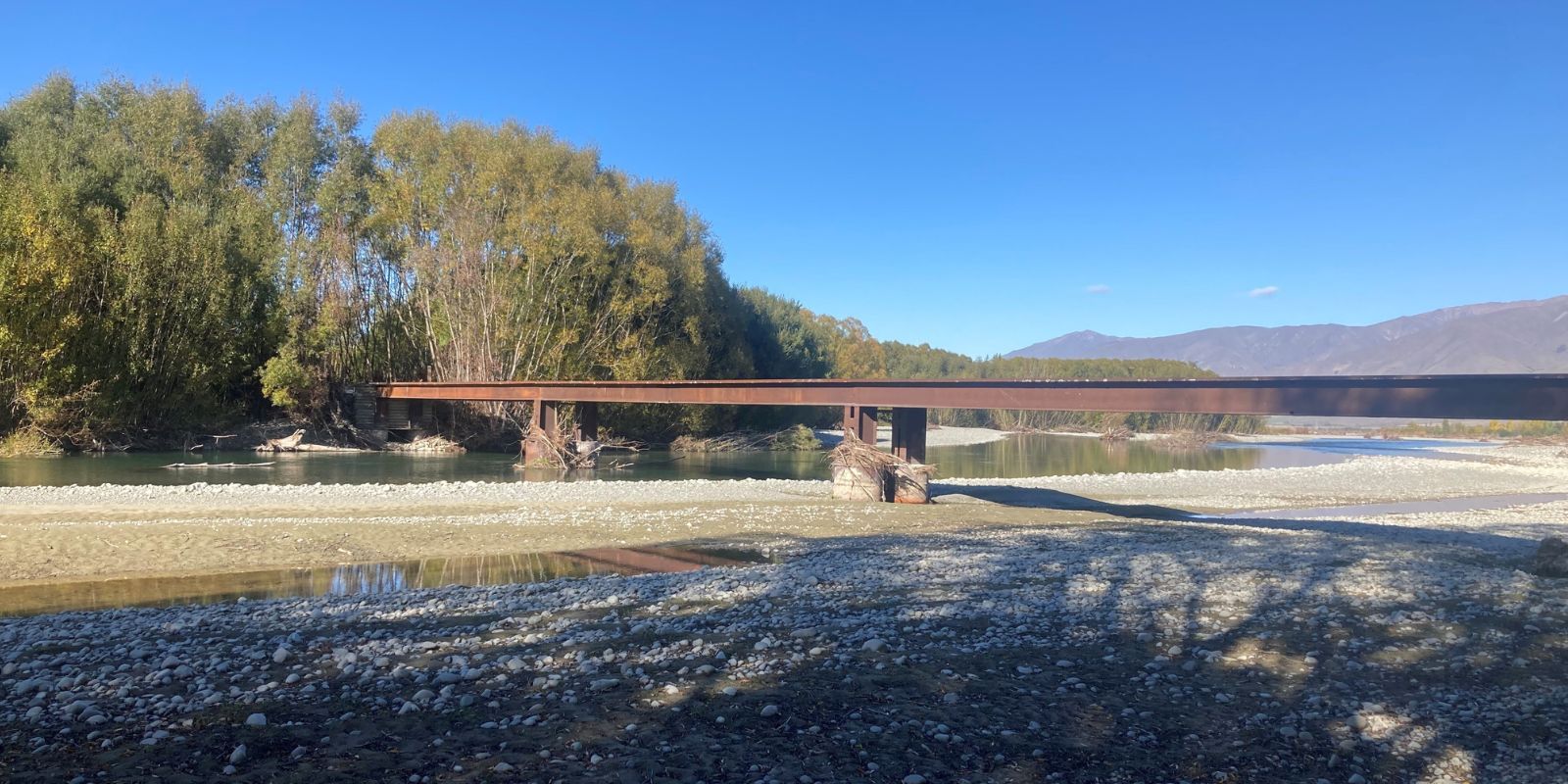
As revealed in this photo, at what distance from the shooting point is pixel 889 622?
339 inches

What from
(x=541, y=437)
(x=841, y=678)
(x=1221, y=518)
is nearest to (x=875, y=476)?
(x=1221, y=518)

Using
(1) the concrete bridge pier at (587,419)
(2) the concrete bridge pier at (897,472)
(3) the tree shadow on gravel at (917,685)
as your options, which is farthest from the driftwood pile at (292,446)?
(3) the tree shadow on gravel at (917,685)

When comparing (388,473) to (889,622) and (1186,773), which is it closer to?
(889,622)

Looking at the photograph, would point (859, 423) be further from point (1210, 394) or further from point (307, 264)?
point (307, 264)

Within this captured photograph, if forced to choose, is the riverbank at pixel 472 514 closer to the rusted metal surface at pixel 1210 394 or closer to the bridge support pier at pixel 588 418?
the rusted metal surface at pixel 1210 394

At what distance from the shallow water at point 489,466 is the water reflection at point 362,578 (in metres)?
13.8

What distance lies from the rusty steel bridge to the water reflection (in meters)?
9.49

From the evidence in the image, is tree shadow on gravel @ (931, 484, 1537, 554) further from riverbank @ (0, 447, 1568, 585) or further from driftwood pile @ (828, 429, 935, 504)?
driftwood pile @ (828, 429, 935, 504)

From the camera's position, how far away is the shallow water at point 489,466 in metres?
25.8

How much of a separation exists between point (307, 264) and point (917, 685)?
4153 cm

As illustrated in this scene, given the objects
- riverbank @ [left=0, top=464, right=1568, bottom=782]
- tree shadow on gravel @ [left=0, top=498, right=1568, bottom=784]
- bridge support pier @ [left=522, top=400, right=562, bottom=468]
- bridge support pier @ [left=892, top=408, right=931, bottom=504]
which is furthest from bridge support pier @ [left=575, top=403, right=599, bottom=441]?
tree shadow on gravel @ [left=0, top=498, right=1568, bottom=784]

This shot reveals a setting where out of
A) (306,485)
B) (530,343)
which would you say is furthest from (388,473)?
(530,343)

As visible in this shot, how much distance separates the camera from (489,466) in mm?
33562

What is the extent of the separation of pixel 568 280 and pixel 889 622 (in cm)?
3771
